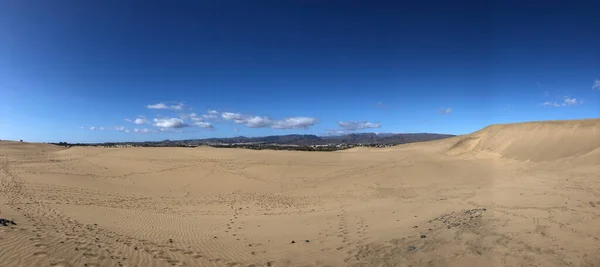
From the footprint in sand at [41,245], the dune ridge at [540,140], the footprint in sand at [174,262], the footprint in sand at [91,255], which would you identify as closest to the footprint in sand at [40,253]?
the footprint in sand at [41,245]

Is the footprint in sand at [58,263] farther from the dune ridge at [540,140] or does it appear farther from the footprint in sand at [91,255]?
the dune ridge at [540,140]

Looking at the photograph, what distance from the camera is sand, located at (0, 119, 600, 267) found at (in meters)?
7.30

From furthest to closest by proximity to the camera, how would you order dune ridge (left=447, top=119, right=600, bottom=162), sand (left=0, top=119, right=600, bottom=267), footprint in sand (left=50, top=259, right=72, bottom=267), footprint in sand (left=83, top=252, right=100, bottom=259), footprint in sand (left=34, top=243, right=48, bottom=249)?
dune ridge (left=447, top=119, right=600, bottom=162) → sand (left=0, top=119, right=600, bottom=267) → footprint in sand (left=34, top=243, right=48, bottom=249) → footprint in sand (left=83, top=252, right=100, bottom=259) → footprint in sand (left=50, top=259, right=72, bottom=267)

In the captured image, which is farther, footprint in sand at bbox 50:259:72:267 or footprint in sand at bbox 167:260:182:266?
footprint in sand at bbox 167:260:182:266

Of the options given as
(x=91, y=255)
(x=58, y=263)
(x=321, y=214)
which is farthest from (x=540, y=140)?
(x=58, y=263)

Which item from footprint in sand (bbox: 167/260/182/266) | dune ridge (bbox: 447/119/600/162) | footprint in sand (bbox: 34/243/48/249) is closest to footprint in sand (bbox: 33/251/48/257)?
footprint in sand (bbox: 34/243/48/249)

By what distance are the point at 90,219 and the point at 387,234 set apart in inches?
414

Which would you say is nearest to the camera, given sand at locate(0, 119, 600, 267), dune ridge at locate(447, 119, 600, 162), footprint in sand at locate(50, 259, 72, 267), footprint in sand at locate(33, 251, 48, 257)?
footprint in sand at locate(50, 259, 72, 267)

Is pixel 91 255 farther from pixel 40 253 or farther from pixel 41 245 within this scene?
pixel 41 245

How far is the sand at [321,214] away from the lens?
730cm

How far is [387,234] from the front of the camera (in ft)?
31.4

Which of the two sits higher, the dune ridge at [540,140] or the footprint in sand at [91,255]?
the dune ridge at [540,140]

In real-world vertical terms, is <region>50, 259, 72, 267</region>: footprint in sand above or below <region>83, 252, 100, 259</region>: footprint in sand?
above

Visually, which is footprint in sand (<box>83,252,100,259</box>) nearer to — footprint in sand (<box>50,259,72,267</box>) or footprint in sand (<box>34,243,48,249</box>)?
footprint in sand (<box>50,259,72,267</box>)
